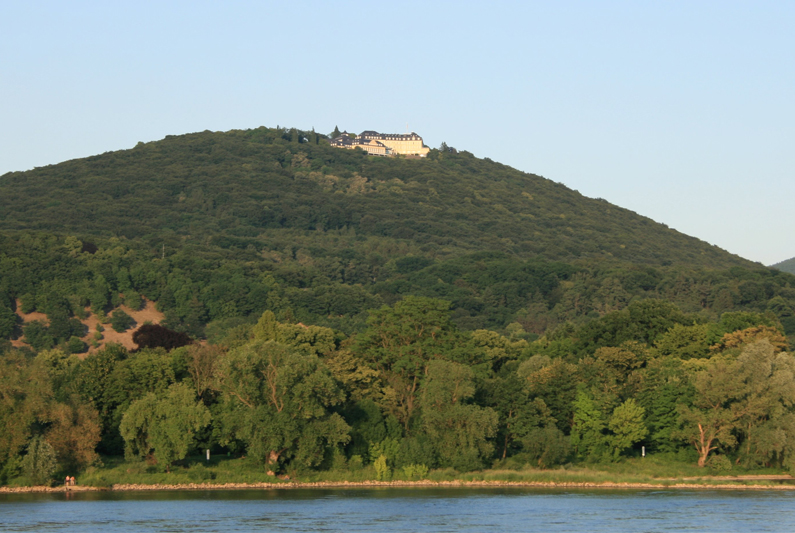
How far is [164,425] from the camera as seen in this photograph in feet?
179

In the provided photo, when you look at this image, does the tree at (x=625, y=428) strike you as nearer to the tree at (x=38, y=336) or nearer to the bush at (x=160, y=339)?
the bush at (x=160, y=339)

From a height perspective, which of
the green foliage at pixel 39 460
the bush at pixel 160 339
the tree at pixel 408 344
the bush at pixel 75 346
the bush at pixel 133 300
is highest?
the bush at pixel 133 300

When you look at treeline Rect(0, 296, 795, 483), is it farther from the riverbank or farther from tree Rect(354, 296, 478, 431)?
the riverbank

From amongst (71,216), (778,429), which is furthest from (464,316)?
(778,429)

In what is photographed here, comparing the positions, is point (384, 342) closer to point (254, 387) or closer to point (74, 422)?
point (254, 387)

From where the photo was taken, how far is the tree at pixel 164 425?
178ft

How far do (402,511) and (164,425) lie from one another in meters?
14.6

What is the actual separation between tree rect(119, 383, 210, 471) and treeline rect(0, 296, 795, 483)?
0.07 metres

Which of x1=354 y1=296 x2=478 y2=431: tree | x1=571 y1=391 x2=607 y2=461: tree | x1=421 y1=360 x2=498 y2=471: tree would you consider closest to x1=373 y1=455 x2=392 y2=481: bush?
x1=421 y1=360 x2=498 y2=471: tree

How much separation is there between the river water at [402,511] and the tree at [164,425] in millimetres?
2361

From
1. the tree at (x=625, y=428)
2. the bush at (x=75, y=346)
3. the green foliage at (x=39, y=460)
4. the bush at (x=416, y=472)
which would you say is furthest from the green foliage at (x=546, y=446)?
the bush at (x=75, y=346)

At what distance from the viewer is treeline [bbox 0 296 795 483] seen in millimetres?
53969

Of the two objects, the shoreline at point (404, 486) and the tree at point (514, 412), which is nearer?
the shoreline at point (404, 486)

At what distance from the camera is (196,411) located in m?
55.3
